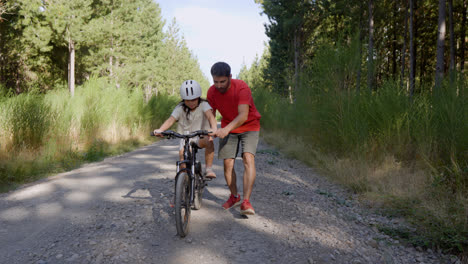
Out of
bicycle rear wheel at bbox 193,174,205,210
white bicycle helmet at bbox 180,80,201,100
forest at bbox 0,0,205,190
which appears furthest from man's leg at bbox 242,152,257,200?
forest at bbox 0,0,205,190

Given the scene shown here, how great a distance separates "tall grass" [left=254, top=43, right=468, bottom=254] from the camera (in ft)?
13.0

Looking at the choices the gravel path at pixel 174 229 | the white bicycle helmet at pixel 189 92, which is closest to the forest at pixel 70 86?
the gravel path at pixel 174 229

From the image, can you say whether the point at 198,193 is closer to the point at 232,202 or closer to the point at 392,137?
the point at 232,202

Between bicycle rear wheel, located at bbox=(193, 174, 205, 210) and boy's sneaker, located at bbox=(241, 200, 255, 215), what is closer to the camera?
boy's sneaker, located at bbox=(241, 200, 255, 215)

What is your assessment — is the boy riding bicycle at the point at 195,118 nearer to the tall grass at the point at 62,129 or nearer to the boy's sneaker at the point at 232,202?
the boy's sneaker at the point at 232,202

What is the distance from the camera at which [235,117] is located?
3959 millimetres

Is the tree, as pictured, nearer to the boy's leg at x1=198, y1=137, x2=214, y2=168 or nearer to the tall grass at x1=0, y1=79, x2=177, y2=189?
the tall grass at x1=0, y1=79, x2=177, y2=189

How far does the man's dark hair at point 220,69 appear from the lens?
367 cm

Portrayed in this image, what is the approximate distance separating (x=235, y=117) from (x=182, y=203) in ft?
4.29

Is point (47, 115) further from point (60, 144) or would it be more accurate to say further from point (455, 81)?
point (455, 81)

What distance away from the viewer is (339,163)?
689 cm

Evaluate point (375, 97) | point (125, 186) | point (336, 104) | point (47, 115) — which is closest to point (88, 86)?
point (47, 115)

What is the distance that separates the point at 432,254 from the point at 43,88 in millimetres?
26836

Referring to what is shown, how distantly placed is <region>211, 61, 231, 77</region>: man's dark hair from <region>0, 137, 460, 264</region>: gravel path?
72.6 inches
